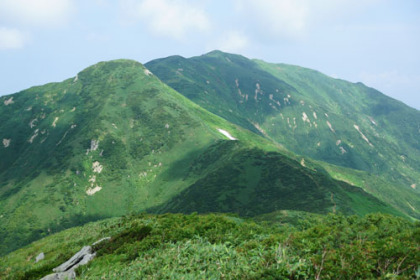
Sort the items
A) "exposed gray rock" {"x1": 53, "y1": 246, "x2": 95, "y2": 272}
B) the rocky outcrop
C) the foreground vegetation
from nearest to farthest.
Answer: the foreground vegetation
the rocky outcrop
"exposed gray rock" {"x1": 53, "y1": 246, "x2": 95, "y2": 272}

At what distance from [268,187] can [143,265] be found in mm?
123541

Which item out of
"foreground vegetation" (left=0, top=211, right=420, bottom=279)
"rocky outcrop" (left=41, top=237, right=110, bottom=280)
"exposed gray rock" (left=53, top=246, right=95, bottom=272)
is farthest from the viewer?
"exposed gray rock" (left=53, top=246, right=95, bottom=272)

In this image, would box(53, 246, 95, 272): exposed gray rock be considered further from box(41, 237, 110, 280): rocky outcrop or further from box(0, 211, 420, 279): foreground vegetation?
box(0, 211, 420, 279): foreground vegetation

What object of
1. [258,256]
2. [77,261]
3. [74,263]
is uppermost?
[258,256]

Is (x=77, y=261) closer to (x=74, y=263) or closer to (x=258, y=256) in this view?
(x=74, y=263)

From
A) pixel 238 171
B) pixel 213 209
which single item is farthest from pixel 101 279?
pixel 238 171

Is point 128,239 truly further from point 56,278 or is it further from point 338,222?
point 338,222

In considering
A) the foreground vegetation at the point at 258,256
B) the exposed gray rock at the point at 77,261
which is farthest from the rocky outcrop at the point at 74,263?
the foreground vegetation at the point at 258,256

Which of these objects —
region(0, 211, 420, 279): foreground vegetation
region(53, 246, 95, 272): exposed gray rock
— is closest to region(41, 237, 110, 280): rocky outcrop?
region(53, 246, 95, 272): exposed gray rock

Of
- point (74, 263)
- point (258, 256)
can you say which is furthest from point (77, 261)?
point (258, 256)

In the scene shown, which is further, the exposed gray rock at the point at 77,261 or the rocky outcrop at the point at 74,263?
the exposed gray rock at the point at 77,261

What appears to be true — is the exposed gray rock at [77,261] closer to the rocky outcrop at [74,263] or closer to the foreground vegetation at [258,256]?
the rocky outcrop at [74,263]

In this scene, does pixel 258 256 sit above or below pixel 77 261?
above

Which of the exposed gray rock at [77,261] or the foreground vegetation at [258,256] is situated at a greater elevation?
the foreground vegetation at [258,256]
